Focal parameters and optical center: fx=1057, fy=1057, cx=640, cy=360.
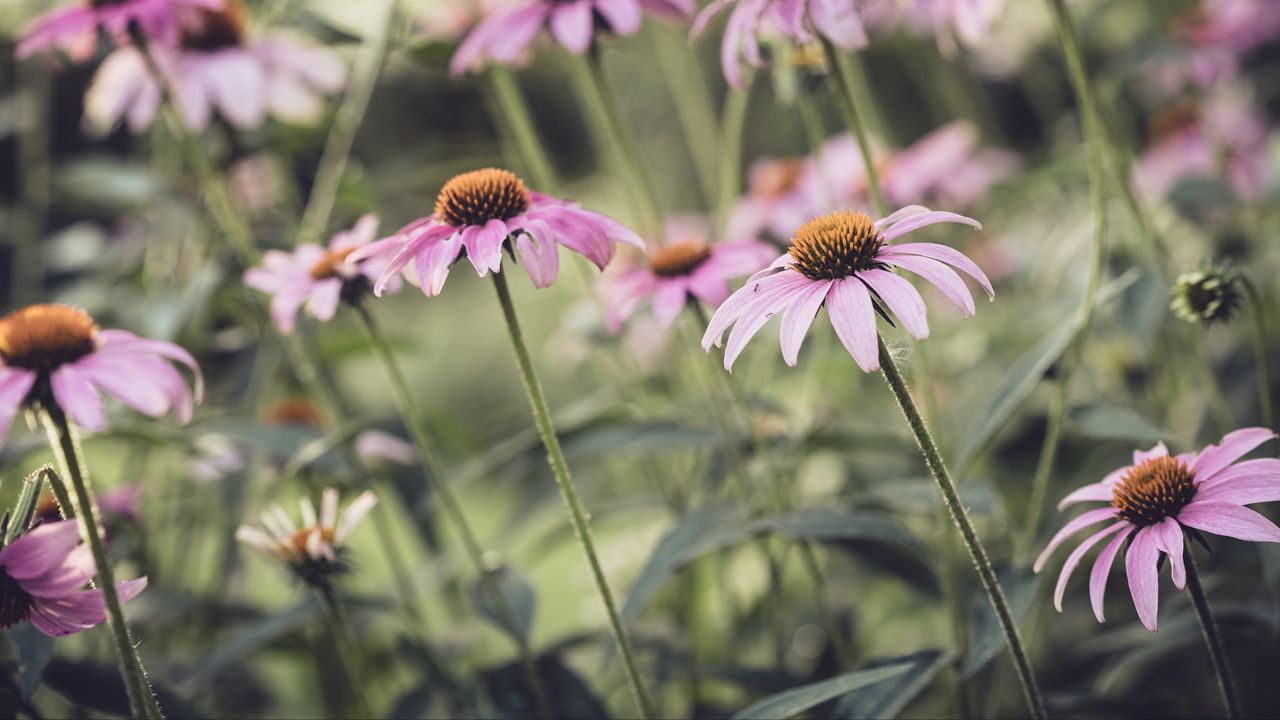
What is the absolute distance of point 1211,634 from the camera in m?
0.59

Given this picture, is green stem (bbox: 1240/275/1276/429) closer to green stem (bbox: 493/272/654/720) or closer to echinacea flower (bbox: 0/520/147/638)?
green stem (bbox: 493/272/654/720)

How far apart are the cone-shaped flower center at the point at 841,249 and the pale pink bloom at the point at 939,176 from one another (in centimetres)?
64

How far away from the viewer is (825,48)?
749 millimetres

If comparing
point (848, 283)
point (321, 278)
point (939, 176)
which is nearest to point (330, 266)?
point (321, 278)

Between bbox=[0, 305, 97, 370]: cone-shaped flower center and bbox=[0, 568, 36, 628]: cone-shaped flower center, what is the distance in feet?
0.37

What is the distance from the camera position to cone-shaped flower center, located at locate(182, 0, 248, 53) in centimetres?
111

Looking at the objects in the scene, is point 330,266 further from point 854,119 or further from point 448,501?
point 854,119

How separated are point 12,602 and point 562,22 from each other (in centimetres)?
54

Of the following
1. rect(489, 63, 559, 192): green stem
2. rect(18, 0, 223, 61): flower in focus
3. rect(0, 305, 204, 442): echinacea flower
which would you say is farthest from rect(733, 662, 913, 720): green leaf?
rect(18, 0, 223, 61): flower in focus

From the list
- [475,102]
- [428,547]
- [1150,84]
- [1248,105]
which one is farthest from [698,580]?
[475,102]

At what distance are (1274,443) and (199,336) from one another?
1.02 metres

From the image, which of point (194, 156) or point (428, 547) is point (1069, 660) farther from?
point (194, 156)

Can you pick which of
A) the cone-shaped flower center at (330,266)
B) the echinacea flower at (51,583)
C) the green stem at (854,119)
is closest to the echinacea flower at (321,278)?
the cone-shaped flower center at (330,266)

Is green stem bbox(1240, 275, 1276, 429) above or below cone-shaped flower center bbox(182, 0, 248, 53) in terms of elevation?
below
